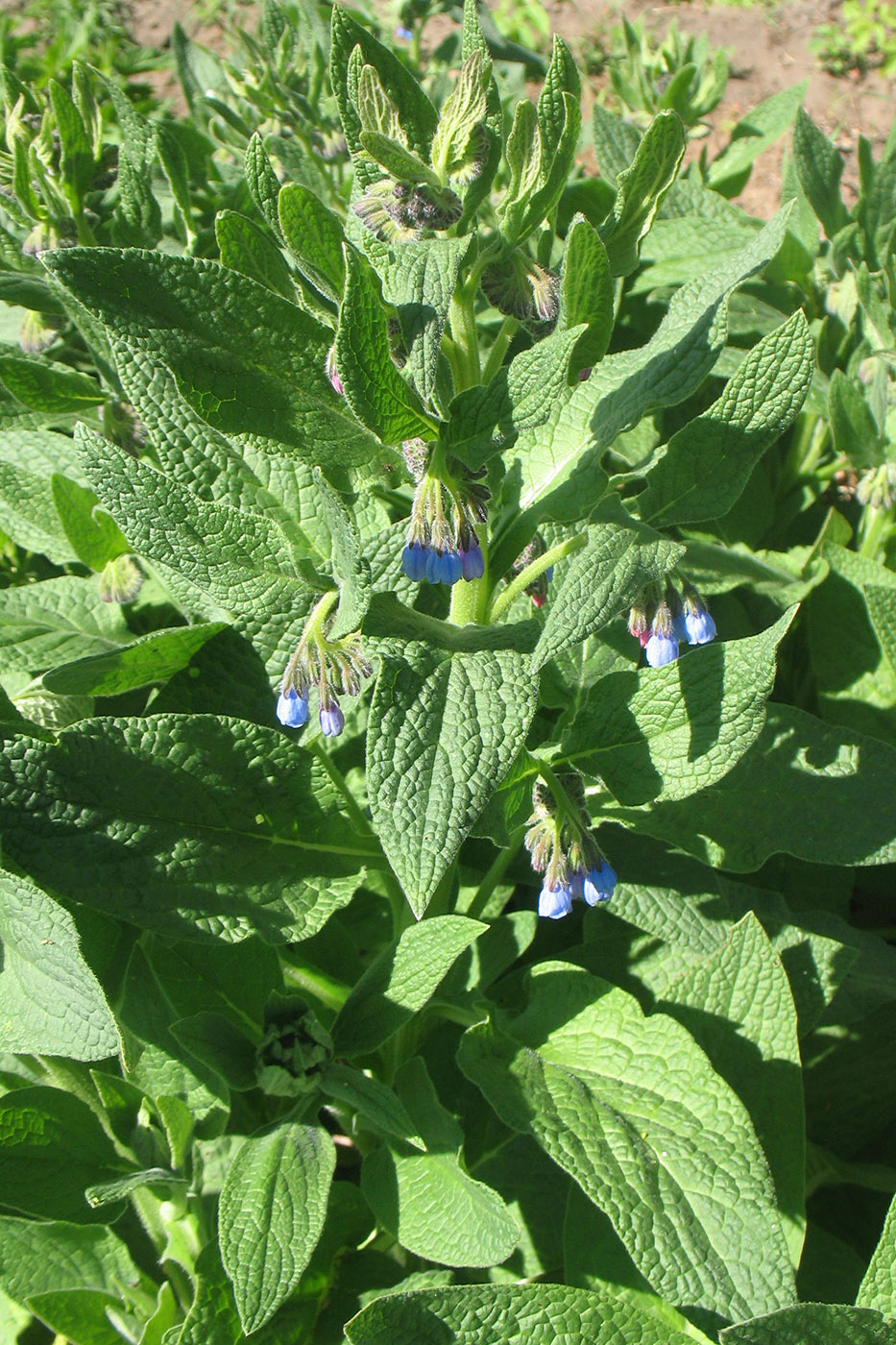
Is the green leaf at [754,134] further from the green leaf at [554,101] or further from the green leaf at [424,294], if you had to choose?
the green leaf at [424,294]

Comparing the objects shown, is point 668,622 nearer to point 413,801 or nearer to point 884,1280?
point 413,801

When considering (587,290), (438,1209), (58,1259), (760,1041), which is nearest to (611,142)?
(587,290)

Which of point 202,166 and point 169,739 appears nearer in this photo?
point 169,739

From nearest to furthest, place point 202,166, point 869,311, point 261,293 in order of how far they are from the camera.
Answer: point 261,293 → point 869,311 → point 202,166

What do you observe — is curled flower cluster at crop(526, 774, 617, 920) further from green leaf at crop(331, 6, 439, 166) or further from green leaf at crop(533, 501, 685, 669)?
green leaf at crop(331, 6, 439, 166)

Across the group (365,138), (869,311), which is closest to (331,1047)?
(365,138)

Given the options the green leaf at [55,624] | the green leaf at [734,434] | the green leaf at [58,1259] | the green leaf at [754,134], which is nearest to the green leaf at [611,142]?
the green leaf at [754,134]

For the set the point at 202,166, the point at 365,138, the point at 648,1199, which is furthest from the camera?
the point at 202,166

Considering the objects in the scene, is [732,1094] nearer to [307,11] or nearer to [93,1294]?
[93,1294]

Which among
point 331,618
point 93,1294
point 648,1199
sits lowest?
point 93,1294
